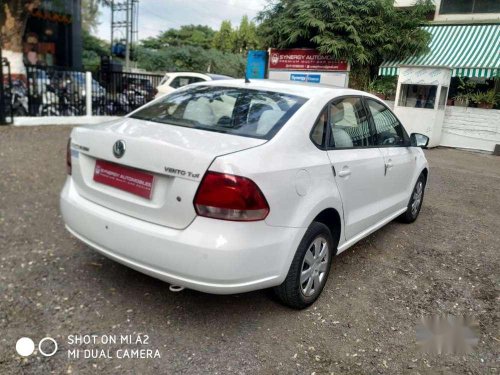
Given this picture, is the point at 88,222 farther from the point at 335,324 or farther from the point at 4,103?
the point at 4,103

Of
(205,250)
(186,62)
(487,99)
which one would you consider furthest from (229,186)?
(186,62)

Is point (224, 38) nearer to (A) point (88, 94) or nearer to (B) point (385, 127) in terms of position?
(A) point (88, 94)

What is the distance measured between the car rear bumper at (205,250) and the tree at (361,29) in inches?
513

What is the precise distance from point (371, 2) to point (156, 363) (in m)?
14.5

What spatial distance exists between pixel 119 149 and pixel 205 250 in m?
0.86

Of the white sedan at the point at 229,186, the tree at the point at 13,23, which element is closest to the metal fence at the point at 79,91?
the tree at the point at 13,23

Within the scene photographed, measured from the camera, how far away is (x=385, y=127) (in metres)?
4.33

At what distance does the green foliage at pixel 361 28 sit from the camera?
14.6 metres

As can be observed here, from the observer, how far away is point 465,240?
4.96m

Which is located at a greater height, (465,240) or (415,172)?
(415,172)

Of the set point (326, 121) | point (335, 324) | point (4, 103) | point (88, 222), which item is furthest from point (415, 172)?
point (4, 103)

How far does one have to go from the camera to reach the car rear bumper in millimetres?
2496

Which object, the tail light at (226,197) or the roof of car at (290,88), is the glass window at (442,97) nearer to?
the roof of car at (290,88)
